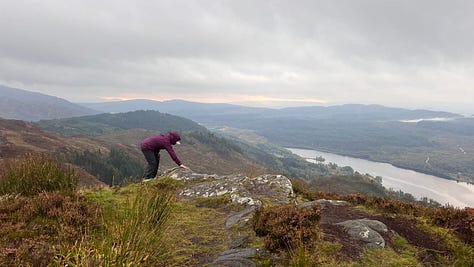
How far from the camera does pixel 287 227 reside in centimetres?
564

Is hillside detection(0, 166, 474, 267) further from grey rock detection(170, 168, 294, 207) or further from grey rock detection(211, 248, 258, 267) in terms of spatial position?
grey rock detection(170, 168, 294, 207)

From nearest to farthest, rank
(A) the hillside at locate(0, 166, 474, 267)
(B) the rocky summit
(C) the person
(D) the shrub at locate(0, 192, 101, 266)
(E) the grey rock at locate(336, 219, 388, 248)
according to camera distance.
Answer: (A) the hillside at locate(0, 166, 474, 267)
(D) the shrub at locate(0, 192, 101, 266)
(B) the rocky summit
(E) the grey rock at locate(336, 219, 388, 248)
(C) the person

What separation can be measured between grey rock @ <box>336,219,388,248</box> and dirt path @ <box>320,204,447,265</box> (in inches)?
6.0

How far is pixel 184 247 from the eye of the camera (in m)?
6.54

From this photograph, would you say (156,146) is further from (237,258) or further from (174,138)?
(237,258)

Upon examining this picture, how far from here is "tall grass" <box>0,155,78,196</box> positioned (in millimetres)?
8641

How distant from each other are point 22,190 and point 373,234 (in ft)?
30.3

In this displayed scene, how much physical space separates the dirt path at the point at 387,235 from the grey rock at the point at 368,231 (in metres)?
0.15

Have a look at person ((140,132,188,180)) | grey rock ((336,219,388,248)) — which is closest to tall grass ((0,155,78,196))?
person ((140,132,188,180))

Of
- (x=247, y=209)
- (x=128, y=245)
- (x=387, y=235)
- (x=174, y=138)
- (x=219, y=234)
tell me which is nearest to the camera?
(x=128, y=245)

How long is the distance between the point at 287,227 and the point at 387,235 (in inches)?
114

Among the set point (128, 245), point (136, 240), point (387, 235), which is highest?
point (128, 245)

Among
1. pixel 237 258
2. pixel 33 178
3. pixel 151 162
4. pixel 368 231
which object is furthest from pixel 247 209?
pixel 33 178

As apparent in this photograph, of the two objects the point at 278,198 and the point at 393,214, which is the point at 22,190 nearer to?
the point at 278,198
